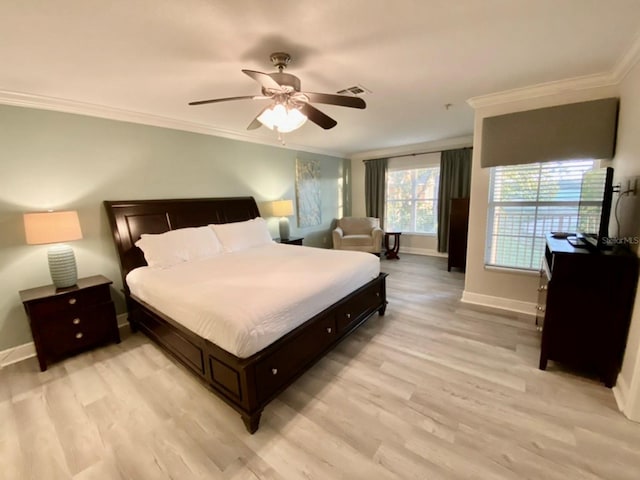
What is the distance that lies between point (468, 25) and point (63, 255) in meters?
3.60

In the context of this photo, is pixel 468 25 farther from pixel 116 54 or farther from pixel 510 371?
pixel 510 371

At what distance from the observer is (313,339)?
2.11 m

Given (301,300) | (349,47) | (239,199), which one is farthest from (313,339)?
(239,199)

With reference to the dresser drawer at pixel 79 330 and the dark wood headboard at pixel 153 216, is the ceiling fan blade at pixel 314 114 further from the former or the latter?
the dresser drawer at pixel 79 330

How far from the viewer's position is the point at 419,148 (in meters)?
5.61

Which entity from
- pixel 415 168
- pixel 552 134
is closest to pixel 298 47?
pixel 552 134

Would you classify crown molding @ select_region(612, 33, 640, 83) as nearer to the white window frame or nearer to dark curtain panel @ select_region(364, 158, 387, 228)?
the white window frame

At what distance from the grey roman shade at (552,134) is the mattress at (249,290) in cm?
179

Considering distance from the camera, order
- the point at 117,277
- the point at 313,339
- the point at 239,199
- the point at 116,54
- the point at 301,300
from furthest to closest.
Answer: the point at 239,199
the point at 117,277
the point at 313,339
the point at 301,300
the point at 116,54

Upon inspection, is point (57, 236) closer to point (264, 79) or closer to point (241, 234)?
point (241, 234)

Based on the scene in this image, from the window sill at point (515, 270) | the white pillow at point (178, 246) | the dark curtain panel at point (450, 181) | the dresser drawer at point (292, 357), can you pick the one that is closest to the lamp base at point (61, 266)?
the white pillow at point (178, 246)

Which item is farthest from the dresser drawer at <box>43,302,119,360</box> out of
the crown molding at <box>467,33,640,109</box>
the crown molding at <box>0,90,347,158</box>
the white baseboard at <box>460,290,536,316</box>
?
the crown molding at <box>467,33,640,109</box>

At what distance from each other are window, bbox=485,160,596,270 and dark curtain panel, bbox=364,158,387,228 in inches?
124

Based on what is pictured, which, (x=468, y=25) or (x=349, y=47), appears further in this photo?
(x=349, y=47)
